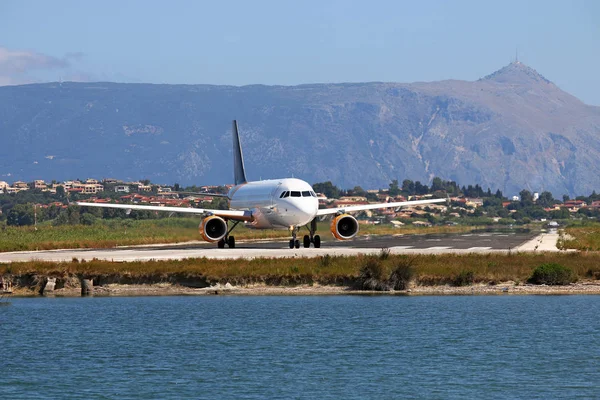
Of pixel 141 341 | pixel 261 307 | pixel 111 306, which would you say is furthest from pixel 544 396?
pixel 111 306

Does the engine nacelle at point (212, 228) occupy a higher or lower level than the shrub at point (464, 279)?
higher

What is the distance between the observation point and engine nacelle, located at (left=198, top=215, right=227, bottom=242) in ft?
247

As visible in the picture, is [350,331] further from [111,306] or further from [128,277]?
[128,277]

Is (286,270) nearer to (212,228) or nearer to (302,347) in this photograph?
(302,347)

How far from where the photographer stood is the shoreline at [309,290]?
51031mm

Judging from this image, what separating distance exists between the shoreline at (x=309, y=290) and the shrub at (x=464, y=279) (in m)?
0.28

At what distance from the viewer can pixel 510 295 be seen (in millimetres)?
50438

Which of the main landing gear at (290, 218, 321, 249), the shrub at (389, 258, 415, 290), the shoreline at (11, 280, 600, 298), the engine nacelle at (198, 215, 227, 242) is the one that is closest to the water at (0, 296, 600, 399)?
the shoreline at (11, 280, 600, 298)

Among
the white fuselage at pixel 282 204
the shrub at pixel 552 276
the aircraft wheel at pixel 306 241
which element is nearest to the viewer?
the shrub at pixel 552 276

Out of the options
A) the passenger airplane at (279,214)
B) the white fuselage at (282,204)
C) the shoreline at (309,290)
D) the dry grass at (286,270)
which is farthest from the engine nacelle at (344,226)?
the shoreline at (309,290)

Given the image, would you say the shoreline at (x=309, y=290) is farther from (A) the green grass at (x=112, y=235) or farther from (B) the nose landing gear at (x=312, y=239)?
(A) the green grass at (x=112, y=235)

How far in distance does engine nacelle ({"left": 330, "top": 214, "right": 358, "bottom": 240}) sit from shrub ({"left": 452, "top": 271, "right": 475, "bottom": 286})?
24264mm

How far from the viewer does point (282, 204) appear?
243 feet

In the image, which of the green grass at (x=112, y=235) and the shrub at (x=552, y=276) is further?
the green grass at (x=112, y=235)
